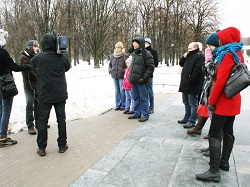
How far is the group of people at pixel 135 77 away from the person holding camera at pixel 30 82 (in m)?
2.22

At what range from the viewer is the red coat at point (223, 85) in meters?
3.16

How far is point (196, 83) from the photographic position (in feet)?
18.1

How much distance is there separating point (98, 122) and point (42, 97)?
2272mm

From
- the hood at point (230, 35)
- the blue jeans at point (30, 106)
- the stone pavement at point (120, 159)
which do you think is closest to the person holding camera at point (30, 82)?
the blue jeans at point (30, 106)

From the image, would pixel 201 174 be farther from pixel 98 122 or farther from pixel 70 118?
pixel 70 118

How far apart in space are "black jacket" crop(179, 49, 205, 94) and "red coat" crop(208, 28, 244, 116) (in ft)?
6.64

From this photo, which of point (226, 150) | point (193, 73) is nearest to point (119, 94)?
point (193, 73)

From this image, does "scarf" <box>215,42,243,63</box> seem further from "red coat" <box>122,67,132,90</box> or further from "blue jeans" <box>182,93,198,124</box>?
"red coat" <box>122,67,132,90</box>

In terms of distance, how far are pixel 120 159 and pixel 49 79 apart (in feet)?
5.55

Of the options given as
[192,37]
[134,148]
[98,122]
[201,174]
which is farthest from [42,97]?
[192,37]

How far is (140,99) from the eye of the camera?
6469 millimetres

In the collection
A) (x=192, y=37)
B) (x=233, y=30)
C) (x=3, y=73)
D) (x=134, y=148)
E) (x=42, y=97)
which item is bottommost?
(x=134, y=148)

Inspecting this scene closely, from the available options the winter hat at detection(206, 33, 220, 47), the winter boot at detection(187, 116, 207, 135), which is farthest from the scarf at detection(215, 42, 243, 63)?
the winter boot at detection(187, 116, 207, 135)

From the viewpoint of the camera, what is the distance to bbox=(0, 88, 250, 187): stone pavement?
3418mm
